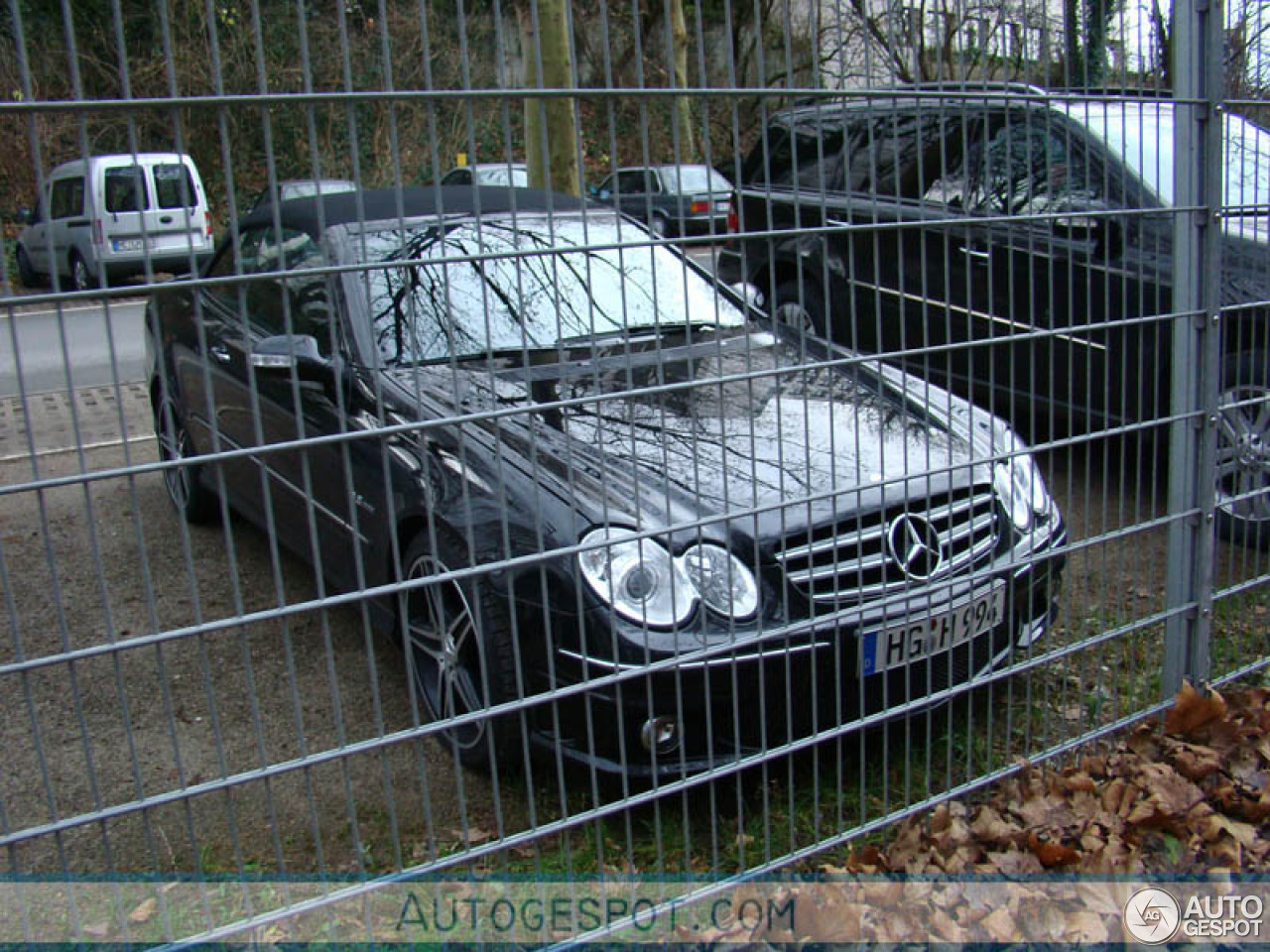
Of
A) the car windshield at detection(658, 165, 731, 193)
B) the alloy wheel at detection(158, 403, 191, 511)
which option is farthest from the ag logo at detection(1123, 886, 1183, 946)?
the alloy wheel at detection(158, 403, 191, 511)

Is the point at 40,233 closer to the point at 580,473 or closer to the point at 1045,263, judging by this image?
the point at 580,473

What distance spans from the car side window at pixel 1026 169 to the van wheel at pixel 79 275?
1.91 m

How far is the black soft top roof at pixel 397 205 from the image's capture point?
79.0 inches

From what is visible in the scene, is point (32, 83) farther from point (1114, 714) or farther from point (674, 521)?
point (1114, 714)

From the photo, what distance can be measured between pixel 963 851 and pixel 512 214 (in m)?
1.86

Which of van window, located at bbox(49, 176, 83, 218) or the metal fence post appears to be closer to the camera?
van window, located at bbox(49, 176, 83, 218)

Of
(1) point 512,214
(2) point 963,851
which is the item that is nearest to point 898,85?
(1) point 512,214

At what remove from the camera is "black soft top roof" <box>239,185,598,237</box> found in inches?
79.0

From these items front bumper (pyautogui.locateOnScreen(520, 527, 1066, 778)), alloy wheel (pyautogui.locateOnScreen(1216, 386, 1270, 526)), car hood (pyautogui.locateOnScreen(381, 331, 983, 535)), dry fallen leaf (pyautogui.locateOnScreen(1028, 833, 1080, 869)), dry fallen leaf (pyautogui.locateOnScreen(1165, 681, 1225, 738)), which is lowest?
dry fallen leaf (pyautogui.locateOnScreen(1028, 833, 1080, 869))

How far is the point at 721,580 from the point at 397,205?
1.08 meters

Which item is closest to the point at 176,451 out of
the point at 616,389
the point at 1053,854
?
the point at 616,389

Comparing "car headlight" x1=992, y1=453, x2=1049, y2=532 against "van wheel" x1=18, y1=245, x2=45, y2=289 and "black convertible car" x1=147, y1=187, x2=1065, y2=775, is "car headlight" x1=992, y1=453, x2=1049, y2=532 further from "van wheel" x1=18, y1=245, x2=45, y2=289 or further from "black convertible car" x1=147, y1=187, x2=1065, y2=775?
"van wheel" x1=18, y1=245, x2=45, y2=289

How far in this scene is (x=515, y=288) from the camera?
229cm

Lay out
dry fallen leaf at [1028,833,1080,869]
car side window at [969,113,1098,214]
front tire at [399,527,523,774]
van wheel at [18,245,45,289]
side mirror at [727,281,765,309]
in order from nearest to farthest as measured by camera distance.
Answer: van wheel at [18,245,45,289]
front tire at [399,527,523,774]
side mirror at [727,281,765,309]
car side window at [969,113,1098,214]
dry fallen leaf at [1028,833,1080,869]
